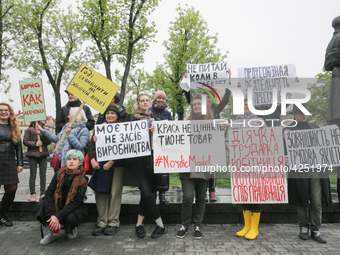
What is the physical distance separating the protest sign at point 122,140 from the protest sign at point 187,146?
0.20 meters

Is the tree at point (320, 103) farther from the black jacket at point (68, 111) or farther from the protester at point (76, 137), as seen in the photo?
the protester at point (76, 137)

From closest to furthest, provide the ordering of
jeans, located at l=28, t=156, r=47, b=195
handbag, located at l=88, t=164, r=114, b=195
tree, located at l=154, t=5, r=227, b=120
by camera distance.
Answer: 1. handbag, located at l=88, t=164, r=114, b=195
2. jeans, located at l=28, t=156, r=47, b=195
3. tree, located at l=154, t=5, r=227, b=120

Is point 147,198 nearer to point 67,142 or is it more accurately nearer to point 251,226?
point 251,226

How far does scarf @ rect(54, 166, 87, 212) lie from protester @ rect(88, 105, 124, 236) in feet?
0.99

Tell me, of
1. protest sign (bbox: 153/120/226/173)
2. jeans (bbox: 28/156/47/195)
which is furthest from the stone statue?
jeans (bbox: 28/156/47/195)

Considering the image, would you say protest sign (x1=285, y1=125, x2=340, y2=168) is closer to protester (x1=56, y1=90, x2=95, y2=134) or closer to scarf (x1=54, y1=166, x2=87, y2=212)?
scarf (x1=54, y1=166, x2=87, y2=212)

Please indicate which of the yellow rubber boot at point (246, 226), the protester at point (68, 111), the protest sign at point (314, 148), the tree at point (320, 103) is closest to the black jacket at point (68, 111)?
the protester at point (68, 111)

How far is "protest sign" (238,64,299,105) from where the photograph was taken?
5258mm

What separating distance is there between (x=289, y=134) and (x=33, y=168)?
514cm

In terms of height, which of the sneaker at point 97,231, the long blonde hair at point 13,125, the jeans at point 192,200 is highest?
the long blonde hair at point 13,125

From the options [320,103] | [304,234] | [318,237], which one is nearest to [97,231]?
[304,234]

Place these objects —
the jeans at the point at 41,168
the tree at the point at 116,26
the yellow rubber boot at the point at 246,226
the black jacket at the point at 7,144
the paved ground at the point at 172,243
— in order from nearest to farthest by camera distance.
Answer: the paved ground at the point at 172,243 < the yellow rubber boot at the point at 246,226 < the black jacket at the point at 7,144 < the jeans at the point at 41,168 < the tree at the point at 116,26

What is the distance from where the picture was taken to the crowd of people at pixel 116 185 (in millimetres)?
3926

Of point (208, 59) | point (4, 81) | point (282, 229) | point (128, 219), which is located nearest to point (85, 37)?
point (4, 81)
